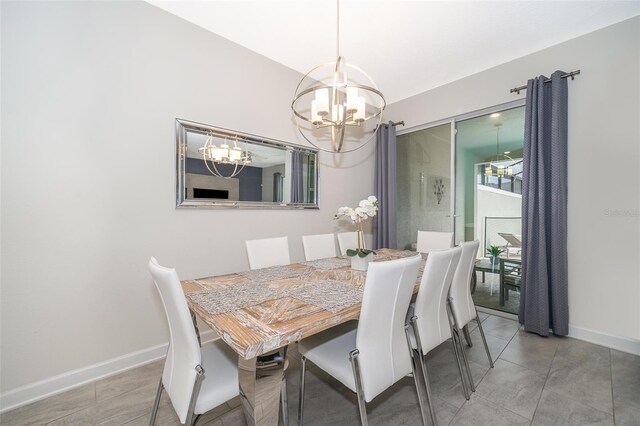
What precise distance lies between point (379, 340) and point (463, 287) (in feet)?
3.45

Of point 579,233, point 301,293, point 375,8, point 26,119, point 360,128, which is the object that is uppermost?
point 375,8

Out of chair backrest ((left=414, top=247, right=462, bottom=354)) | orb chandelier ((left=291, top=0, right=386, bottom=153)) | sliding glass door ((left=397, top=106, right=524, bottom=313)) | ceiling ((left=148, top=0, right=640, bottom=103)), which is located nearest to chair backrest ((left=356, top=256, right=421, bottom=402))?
chair backrest ((left=414, top=247, right=462, bottom=354))

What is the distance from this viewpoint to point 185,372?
109 centimetres

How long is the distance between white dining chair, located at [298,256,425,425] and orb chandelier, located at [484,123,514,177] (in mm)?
2562

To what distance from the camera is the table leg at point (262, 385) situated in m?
1.04

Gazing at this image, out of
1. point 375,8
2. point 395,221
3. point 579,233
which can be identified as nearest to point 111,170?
point 375,8

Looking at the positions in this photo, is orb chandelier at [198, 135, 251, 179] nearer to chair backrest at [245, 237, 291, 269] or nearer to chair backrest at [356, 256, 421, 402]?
chair backrest at [245, 237, 291, 269]

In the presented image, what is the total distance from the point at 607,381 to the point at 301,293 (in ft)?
7.35

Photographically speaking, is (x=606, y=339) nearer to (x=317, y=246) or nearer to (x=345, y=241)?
(x=345, y=241)

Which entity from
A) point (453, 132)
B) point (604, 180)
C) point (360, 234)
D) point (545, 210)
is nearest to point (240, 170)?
point (360, 234)

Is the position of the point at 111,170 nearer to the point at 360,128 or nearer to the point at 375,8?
the point at 375,8

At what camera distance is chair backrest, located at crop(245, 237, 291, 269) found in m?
2.16

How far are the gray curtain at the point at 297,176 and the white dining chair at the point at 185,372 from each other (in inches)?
79.7

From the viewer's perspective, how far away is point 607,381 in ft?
6.00
